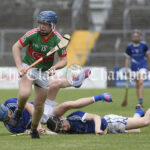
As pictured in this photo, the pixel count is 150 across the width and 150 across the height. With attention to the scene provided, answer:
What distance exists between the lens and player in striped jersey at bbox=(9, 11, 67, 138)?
7.23 metres

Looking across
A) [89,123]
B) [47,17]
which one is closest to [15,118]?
[89,123]

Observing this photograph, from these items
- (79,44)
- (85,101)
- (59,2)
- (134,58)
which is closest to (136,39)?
(134,58)

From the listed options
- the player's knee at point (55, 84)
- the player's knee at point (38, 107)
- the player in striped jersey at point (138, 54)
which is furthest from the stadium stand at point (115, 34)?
the player's knee at point (38, 107)

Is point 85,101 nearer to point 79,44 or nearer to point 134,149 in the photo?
point 134,149

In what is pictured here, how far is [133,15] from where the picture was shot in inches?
1077

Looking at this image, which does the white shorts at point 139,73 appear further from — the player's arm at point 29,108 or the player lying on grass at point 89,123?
the player's arm at point 29,108

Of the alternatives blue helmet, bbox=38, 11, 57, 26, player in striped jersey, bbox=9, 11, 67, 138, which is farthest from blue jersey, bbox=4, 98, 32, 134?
blue helmet, bbox=38, 11, 57, 26

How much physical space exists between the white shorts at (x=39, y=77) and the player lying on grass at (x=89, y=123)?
612 millimetres

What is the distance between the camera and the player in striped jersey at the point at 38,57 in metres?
7.23

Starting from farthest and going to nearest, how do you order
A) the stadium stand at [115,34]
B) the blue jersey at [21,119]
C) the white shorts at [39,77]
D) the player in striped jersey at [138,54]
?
the stadium stand at [115,34], the player in striped jersey at [138,54], the blue jersey at [21,119], the white shorts at [39,77]

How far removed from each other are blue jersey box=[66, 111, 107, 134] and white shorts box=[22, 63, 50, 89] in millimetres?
713

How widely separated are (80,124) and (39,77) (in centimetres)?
104

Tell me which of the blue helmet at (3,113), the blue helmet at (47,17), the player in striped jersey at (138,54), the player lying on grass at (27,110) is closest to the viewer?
the blue helmet at (47,17)

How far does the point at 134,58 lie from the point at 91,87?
312 inches
